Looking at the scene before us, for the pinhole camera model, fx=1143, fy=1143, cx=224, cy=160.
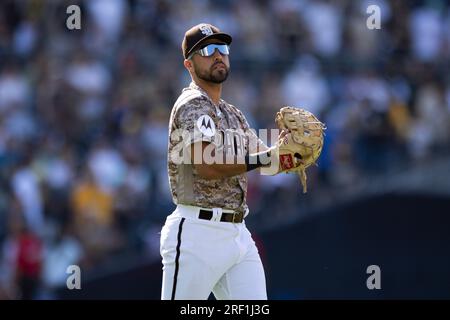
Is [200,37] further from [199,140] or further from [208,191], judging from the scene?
[208,191]

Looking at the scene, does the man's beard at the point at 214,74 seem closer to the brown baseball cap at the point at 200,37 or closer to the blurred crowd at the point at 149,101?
the brown baseball cap at the point at 200,37

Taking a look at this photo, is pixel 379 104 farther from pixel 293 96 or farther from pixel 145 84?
pixel 145 84

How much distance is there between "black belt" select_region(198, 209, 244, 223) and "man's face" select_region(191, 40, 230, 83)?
801mm

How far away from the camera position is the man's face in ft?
22.5

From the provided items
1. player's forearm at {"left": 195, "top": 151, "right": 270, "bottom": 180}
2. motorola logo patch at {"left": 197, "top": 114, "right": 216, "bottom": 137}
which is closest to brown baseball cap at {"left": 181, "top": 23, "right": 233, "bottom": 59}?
motorola logo patch at {"left": 197, "top": 114, "right": 216, "bottom": 137}

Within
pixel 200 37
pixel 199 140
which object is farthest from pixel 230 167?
pixel 200 37

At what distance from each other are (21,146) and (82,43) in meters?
1.66

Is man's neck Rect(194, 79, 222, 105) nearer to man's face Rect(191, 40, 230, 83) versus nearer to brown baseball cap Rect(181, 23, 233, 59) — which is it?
man's face Rect(191, 40, 230, 83)

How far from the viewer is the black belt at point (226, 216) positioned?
6715 mm

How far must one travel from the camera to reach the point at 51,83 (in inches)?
536

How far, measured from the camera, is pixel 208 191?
22.1 ft

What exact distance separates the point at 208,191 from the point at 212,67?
755mm
